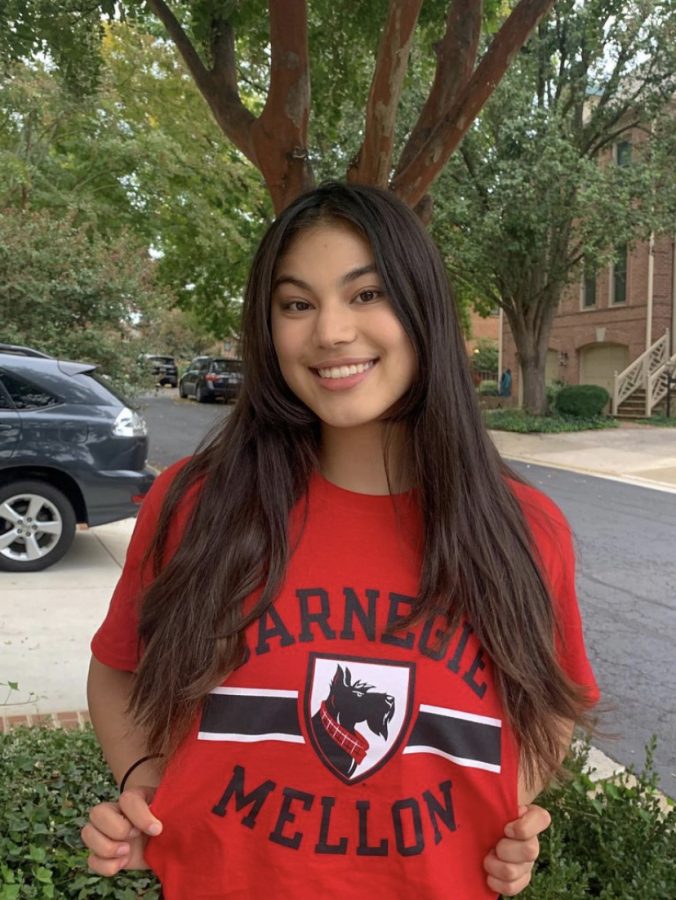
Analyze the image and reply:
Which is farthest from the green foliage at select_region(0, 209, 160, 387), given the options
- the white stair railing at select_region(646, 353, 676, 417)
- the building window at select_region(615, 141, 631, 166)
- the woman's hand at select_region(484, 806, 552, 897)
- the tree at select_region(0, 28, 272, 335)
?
the white stair railing at select_region(646, 353, 676, 417)

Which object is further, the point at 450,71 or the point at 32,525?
the point at 32,525

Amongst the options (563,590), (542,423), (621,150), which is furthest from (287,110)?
(621,150)

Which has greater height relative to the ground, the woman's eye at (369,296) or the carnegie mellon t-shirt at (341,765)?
the woman's eye at (369,296)

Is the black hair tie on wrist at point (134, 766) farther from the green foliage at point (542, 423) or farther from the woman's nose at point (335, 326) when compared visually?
the green foliage at point (542, 423)

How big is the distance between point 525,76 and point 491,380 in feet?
54.9

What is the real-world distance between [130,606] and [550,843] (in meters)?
1.44

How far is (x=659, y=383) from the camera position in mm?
21906

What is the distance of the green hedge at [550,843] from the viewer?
6.79ft

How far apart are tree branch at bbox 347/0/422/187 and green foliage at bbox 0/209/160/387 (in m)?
6.61

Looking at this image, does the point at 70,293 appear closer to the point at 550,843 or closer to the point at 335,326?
the point at 550,843

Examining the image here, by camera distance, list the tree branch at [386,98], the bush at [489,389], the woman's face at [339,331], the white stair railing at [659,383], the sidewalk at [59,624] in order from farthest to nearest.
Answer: the bush at [489,389]
the white stair railing at [659,383]
the sidewalk at [59,624]
the tree branch at [386,98]
the woman's face at [339,331]

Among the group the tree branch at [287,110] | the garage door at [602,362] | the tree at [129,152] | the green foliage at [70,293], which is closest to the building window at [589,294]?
the garage door at [602,362]

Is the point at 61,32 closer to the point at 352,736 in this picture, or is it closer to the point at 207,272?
the point at 352,736

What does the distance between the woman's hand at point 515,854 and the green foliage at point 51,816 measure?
4.76 feet
